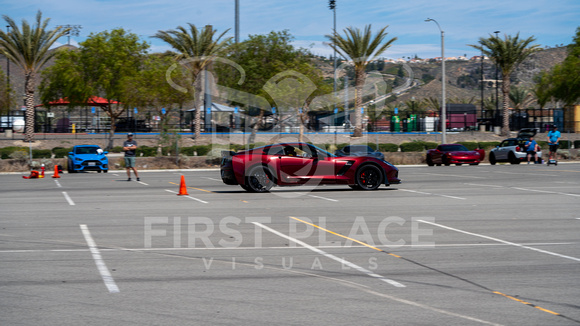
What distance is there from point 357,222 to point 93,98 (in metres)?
52.8

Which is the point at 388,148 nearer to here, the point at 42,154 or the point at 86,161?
the point at 86,161

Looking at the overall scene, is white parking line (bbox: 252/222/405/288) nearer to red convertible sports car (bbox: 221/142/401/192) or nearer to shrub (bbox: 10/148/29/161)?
red convertible sports car (bbox: 221/142/401/192)

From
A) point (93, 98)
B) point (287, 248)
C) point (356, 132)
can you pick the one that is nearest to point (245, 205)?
point (287, 248)

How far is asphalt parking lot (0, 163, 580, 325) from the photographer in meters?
6.04

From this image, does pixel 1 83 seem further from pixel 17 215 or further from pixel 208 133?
pixel 17 215

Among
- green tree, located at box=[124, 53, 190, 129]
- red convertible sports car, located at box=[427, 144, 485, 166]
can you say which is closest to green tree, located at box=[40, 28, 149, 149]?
green tree, located at box=[124, 53, 190, 129]

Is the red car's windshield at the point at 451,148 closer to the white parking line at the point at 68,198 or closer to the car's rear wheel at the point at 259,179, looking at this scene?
the car's rear wheel at the point at 259,179

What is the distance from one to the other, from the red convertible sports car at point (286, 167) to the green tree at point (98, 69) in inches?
1510

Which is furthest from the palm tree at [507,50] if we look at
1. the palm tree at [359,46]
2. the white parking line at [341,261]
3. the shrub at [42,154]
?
the white parking line at [341,261]

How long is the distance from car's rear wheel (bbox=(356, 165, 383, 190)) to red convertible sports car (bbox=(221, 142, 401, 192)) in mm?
228

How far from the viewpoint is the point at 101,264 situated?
8258mm

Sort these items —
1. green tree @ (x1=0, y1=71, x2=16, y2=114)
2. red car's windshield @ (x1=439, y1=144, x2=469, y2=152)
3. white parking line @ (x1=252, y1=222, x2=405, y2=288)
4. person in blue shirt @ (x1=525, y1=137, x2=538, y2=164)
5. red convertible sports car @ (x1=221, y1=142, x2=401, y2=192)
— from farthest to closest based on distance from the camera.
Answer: green tree @ (x1=0, y1=71, x2=16, y2=114), red car's windshield @ (x1=439, y1=144, x2=469, y2=152), person in blue shirt @ (x1=525, y1=137, x2=538, y2=164), red convertible sports car @ (x1=221, y1=142, x2=401, y2=192), white parking line @ (x1=252, y1=222, x2=405, y2=288)

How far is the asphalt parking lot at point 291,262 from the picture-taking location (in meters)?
6.04

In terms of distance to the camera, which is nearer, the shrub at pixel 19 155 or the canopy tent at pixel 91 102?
the shrub at pixel 19 155
